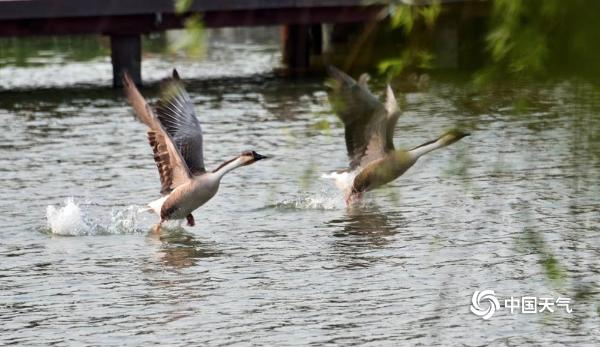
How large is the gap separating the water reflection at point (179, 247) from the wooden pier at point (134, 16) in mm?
13702

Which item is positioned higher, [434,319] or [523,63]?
[523,63]

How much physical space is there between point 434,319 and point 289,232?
4144mm

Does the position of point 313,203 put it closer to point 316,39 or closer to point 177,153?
point 177,153

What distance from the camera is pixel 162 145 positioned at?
13.9 meters

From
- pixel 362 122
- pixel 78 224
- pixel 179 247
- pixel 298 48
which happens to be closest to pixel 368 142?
pixel 362 122

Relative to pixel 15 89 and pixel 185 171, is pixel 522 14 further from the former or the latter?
pixel 15 89

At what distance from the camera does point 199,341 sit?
10.1 m

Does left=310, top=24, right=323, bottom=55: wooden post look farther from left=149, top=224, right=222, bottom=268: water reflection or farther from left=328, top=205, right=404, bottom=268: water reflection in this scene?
left=149, top=224, right=222, bottom=268: water reflection

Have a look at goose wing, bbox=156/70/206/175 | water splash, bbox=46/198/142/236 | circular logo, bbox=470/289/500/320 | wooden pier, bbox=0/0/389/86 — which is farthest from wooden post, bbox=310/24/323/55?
circular logo, bbox=470/289/500/320

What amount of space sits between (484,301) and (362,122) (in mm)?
3289

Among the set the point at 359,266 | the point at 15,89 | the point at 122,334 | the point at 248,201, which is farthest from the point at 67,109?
the point at 122,334

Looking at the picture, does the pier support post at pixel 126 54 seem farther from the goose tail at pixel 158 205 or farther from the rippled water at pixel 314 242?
the goose tail at pixel 158 205

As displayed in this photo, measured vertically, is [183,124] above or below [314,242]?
above

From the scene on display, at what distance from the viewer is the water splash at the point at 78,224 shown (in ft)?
49.2
